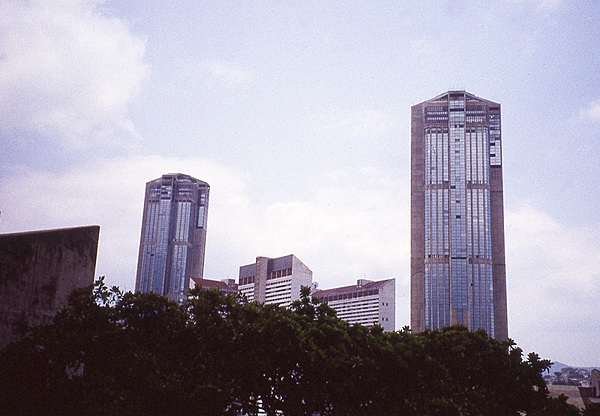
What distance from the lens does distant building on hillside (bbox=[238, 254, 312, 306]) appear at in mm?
187375

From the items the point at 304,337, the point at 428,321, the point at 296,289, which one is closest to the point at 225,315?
the point at 304,337

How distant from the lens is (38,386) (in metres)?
21.3

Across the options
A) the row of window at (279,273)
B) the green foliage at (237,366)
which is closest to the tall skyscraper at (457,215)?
the row of window at (279,273)

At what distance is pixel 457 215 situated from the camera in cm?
16450

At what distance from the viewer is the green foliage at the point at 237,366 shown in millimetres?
21109

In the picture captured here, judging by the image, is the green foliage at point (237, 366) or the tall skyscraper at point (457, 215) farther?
the tall skyscraper at point (457, 215)

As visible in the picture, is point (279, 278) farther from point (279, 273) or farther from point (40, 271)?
point (40, 271)

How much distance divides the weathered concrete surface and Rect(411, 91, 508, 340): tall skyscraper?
5422 inches

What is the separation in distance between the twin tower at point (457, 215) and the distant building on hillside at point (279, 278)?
39945 mm

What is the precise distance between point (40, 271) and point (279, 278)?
168m

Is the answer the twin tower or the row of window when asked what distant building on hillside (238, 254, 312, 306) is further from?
the twin tower

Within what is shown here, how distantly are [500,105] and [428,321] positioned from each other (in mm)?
64470

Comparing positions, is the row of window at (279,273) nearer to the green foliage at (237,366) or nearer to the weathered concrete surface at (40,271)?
the weathered concrete surface at (40,271)

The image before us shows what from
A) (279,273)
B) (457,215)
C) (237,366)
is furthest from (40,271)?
(279,273)
